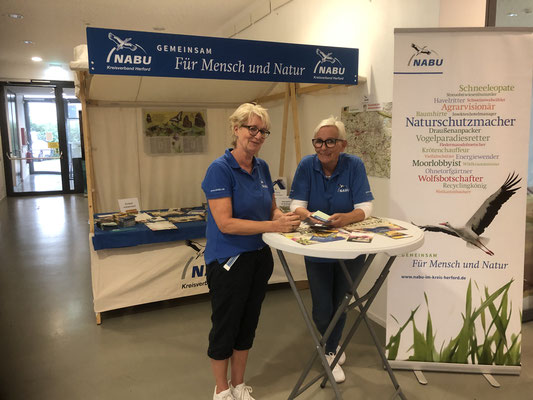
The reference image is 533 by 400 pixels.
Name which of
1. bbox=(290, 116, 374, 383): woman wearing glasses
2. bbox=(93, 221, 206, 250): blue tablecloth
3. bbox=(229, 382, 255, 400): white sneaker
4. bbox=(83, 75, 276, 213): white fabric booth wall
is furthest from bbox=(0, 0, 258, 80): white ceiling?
bbox=(229, 382, 255, 400): white sneaker

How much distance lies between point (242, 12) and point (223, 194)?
174 inches

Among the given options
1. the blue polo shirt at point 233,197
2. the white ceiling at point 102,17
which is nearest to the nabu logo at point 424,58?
the blue polo shirt at point 233,197

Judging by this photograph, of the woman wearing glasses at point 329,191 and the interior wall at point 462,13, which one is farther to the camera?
the interior wall at point 462,13

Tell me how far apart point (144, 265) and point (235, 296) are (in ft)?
5.48

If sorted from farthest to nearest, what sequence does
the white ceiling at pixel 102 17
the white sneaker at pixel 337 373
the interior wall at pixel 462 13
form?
the white ceiling at pixel 102 17 < the interior wall at pixel 462 13 < the white sneaker at pixel 337 373

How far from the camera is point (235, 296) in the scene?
1.93 m

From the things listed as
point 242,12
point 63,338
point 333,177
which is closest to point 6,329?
point 63,338

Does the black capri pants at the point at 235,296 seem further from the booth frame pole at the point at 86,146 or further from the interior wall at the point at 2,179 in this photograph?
A: the interior wall at the point at 2,179

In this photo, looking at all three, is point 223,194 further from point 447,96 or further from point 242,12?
point 242,12

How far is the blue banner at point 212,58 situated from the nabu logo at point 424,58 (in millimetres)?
847

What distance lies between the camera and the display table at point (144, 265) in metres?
3.24

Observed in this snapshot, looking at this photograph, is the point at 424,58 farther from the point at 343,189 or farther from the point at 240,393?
the point at 240,393

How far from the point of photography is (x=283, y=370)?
8.50 feet

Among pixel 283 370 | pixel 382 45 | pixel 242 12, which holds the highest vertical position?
pixel 242 12
